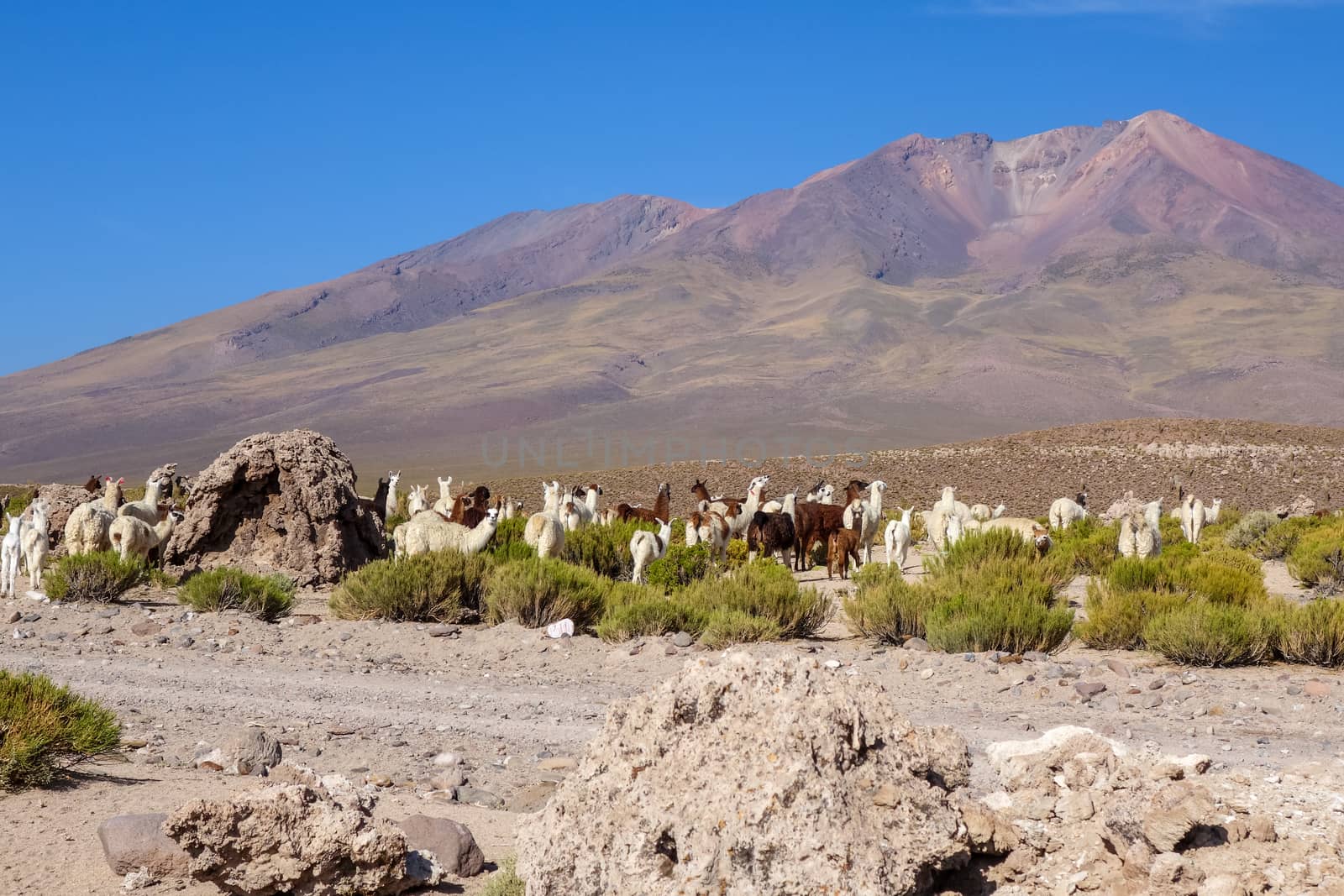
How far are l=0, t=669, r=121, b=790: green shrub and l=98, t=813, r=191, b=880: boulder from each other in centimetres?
127

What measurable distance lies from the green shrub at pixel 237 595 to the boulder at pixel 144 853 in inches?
353

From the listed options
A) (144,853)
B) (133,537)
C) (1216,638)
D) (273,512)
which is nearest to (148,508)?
(273,512)

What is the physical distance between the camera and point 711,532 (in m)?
→ 20.3

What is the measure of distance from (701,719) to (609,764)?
1.24 ft

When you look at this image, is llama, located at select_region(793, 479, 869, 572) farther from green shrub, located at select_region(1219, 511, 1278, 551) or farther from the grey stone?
the grey stone

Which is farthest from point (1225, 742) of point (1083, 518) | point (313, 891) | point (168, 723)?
point (1083, 518)

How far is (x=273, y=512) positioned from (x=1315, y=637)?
13342 millimetres

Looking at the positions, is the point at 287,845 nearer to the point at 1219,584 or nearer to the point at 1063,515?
the point at 1219,584

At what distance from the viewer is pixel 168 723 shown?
9086 mm

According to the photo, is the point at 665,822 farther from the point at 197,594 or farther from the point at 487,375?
the point at 487,375

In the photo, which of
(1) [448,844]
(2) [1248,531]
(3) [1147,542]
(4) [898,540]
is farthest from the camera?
(2) [1248,531]

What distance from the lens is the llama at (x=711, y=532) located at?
20.2m

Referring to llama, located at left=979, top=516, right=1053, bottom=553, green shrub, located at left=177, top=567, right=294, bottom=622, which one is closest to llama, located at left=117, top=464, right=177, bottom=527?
green shrub, located at left=177, top=567, right=294, bottom=622

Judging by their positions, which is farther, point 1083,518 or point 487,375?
point 487,375
